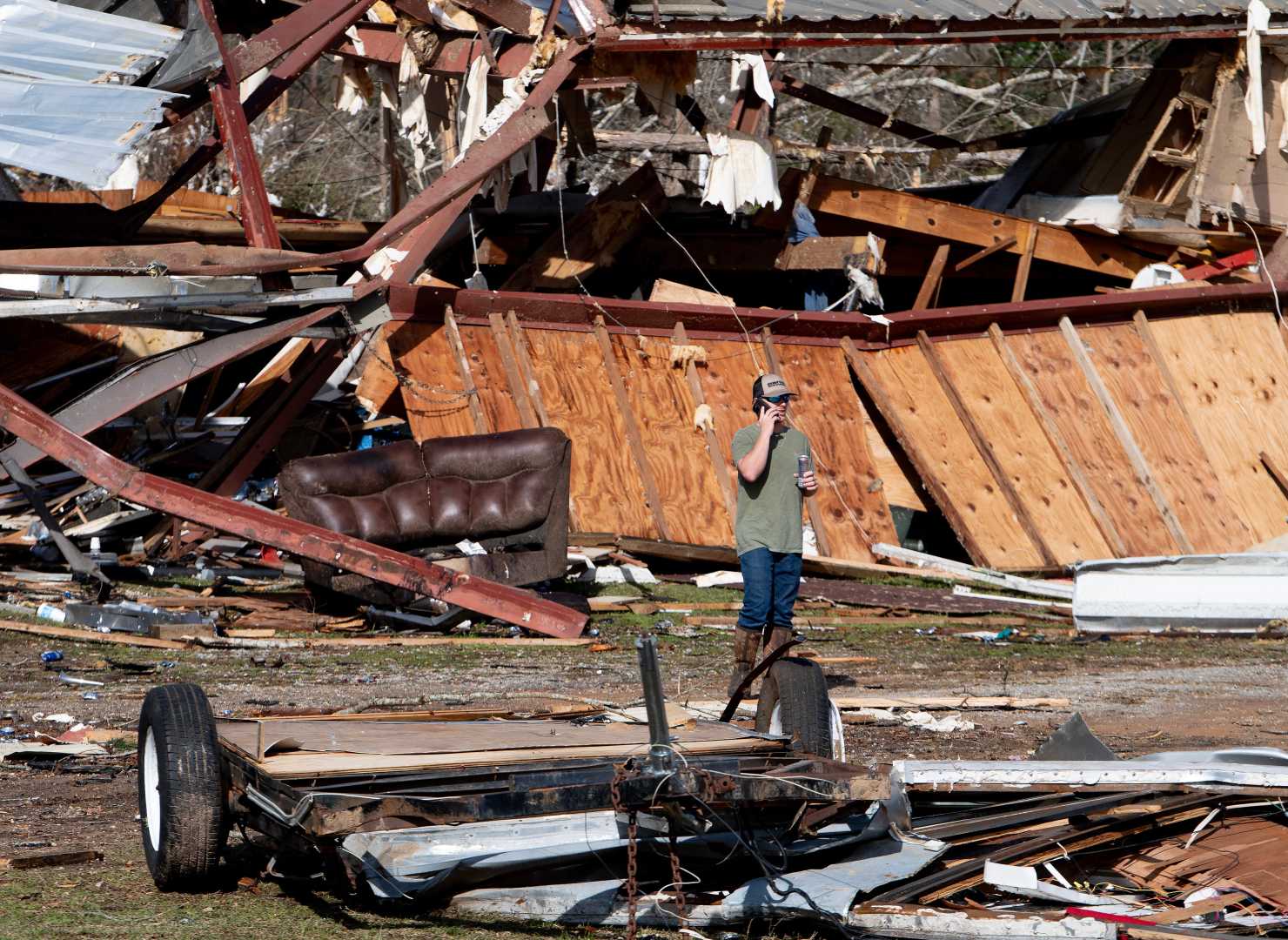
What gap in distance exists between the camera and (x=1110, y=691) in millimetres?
9602

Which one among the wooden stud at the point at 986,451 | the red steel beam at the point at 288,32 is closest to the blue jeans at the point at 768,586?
the wooden stud at the point at 986,451

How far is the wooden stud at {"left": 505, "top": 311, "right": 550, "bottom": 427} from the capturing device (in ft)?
46.8

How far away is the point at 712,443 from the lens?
47.9ft

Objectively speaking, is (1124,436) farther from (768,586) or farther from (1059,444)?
(768,586)

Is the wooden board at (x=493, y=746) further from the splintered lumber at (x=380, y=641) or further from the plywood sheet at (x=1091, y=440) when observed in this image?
the plywood sheet at (x=1091, y=440)

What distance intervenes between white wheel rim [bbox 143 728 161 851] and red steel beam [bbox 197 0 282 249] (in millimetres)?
7935

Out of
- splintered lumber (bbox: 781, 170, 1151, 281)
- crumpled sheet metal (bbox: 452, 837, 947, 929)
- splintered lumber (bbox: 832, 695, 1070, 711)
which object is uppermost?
splintered lumber (bbox: 781, 170, 1151, 281)

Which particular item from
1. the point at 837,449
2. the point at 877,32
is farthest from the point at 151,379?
the point at 877,32

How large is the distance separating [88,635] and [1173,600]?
26.2ft

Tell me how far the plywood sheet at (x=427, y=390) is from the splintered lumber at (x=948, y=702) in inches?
242

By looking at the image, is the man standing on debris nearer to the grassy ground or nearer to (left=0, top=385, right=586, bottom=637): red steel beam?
the grassy ground

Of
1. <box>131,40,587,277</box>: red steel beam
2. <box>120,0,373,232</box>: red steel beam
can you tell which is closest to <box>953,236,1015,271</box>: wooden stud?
<box>131,40,587,277</box>: red steel beam

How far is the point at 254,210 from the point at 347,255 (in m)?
0.81

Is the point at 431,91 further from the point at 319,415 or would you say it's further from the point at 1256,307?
the point at 1256,307
